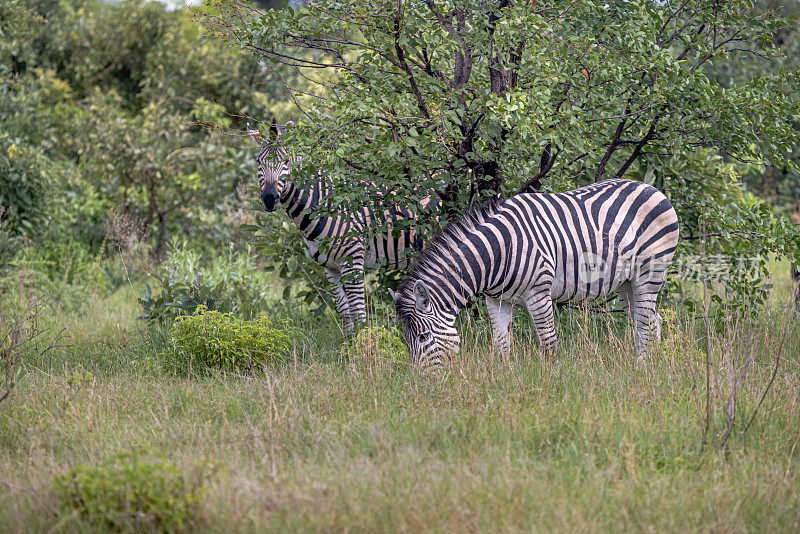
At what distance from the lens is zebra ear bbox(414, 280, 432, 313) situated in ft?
17.4

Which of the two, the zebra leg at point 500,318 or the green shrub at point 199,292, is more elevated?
the zebra leg at point 500,318

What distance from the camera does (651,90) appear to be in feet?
19.8

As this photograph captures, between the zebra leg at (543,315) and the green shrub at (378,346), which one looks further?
the zebra leg at (543,315)

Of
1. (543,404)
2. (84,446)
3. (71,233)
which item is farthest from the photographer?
(71,233)

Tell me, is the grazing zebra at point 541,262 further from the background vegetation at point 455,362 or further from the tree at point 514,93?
the tree at point 514,93

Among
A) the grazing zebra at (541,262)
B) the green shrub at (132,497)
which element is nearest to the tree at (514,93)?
the grazing zebra at (541,262)

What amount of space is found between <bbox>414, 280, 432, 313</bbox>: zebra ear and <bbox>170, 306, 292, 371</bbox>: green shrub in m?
1.36

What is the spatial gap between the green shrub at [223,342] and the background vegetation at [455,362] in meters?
0.02

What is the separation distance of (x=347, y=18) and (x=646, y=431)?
12.3ft

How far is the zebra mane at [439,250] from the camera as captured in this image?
5453mm

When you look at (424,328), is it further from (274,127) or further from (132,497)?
(274,127)

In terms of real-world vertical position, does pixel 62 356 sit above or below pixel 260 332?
below

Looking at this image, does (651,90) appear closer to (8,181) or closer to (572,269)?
(572,269)

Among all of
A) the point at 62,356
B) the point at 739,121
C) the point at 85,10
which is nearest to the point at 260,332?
the point at 62,356
